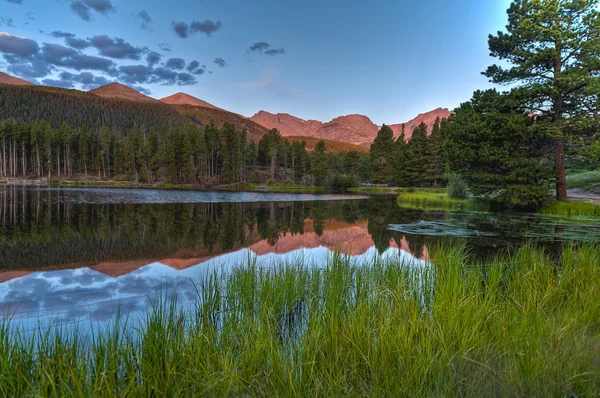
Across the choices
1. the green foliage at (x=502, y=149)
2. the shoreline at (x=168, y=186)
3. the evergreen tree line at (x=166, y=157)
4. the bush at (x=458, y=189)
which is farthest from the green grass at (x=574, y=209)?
the evergreen tree line at (x=166, y=157)

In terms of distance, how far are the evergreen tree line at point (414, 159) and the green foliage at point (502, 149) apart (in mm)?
32810

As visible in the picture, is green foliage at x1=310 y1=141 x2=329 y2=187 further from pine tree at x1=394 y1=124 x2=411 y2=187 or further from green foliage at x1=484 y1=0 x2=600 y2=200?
green foliage at x1=484 y1=0 x2=600 y2=200

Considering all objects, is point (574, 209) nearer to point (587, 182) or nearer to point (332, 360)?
point (587, 182)

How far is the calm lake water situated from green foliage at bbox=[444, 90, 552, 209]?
1917 mm

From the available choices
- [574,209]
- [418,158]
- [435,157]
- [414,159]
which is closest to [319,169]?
[414,159]

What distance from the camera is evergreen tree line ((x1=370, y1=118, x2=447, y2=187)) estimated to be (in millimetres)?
57500

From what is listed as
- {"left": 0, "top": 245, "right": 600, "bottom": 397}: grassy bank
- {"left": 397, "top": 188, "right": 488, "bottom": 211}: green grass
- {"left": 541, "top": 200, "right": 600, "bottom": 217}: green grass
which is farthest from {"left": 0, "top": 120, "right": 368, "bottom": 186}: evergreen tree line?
{"left": 0, "top": 245, "right": 600, "bottom": 397}: grassy bank

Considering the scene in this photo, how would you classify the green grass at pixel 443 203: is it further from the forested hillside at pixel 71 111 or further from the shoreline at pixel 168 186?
the forested hillside at pixel 71 111

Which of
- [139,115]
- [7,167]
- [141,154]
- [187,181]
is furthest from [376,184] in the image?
[139,115]

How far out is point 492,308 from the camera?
4223mm

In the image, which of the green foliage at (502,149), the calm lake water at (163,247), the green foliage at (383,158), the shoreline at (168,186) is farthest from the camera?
the green foliage at (383,158)

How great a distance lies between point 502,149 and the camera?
20016mm

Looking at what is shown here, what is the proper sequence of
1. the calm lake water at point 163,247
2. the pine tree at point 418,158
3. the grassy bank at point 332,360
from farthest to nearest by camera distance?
the pine tree at point 418,158 → the calm lake water at point 163,247 → the grassy bank at point 332,360

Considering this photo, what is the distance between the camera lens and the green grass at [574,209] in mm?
18891
